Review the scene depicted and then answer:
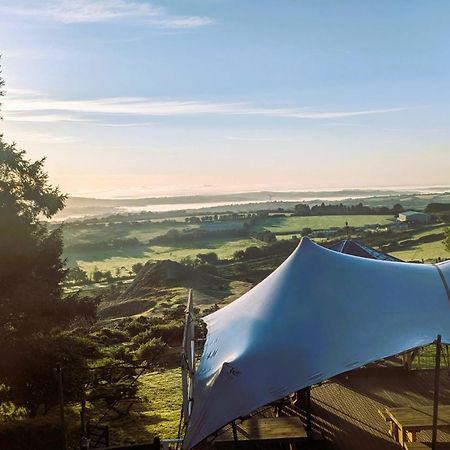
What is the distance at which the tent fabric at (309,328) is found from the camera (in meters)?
6.44

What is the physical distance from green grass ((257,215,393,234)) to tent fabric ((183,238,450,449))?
63.4m

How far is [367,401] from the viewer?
434 inches

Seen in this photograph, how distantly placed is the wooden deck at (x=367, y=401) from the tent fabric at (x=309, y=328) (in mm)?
2542

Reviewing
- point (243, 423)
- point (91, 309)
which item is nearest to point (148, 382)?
point (91, 309)

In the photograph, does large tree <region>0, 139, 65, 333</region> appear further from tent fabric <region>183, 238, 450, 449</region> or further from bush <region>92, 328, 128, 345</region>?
bush <region>92, 328, 128, 345</region>

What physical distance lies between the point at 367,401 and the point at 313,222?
67848 millimetres

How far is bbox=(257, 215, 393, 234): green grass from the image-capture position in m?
75.2

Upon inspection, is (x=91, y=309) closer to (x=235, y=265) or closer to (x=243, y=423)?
(x=243, y=423)

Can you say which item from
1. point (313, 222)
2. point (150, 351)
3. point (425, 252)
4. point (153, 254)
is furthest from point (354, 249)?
point (313, 222)

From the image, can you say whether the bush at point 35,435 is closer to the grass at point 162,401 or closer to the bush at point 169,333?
the grass at point 162,401

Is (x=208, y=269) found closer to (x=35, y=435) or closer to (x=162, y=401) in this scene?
(x=162, y=401)

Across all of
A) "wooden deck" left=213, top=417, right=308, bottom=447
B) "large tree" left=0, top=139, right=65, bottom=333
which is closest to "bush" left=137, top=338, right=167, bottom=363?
"large tree" left=0, top=139, right=65, bottom=333

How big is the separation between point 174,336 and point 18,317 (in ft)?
30.7

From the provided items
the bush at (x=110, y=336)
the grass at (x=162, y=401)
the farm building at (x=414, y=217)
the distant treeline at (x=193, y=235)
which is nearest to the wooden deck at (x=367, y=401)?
the grass at (x=162, y=401)
